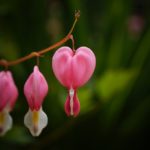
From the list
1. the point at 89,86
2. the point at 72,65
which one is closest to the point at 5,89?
the point at 72,65

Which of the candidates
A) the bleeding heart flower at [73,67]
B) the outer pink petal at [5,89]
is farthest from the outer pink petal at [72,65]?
Result: the outer pink petal at [5,89]

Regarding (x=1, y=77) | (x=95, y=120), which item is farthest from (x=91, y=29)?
(x=1, y=77)

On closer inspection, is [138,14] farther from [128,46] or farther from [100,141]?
[100,141]

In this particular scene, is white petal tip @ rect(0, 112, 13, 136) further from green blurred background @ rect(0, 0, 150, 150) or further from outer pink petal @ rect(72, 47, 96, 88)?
green blurred background @ rect(0, 0, 150, 150)

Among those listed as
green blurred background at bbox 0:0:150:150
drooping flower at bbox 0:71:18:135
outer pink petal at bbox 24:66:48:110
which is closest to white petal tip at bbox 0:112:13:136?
drooping flower at bbox 0:71:18:135

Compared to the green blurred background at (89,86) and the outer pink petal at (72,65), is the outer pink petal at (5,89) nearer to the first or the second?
the outer pink petal at (72,65)

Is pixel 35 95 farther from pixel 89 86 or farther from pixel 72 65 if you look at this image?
pixel 89 86
